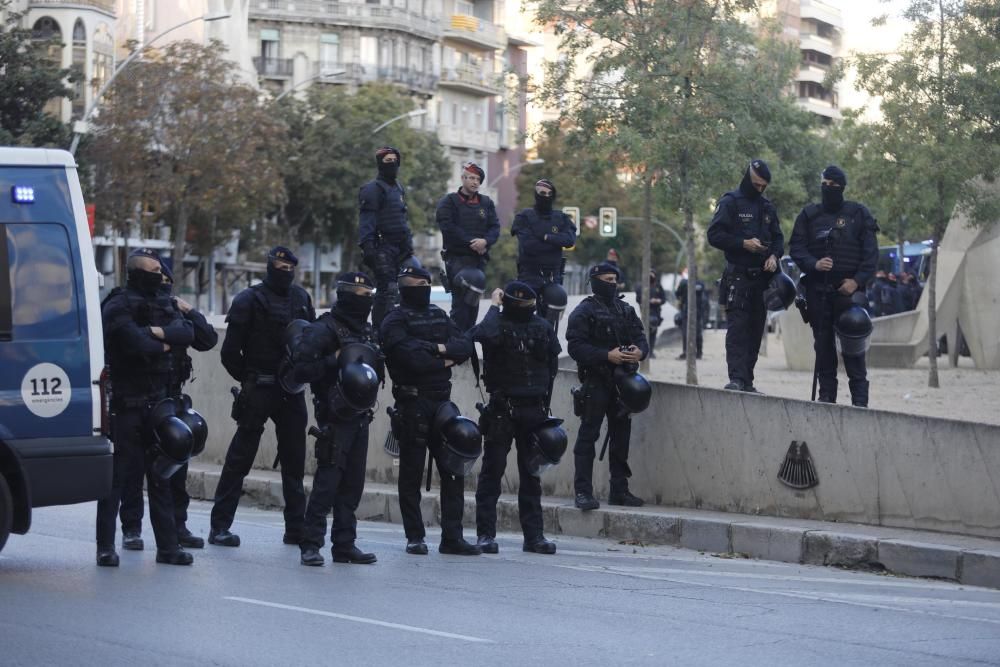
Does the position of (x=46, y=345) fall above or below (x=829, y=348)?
above

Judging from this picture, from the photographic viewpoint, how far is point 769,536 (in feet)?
42.9

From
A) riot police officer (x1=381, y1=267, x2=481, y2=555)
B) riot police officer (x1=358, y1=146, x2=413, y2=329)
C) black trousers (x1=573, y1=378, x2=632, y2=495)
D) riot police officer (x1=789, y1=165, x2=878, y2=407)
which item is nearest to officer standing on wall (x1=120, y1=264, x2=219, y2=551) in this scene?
riot police officer (x1=381, y1=267, x2=481, y2=555)

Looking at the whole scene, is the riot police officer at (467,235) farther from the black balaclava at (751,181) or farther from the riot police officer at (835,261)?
the riot police officer at (835,261)

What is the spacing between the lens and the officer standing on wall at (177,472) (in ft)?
37.2

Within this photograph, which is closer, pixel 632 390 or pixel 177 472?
pixel 177 472

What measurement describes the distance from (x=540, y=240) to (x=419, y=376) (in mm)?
5121

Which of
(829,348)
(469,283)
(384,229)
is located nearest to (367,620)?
(829,348)

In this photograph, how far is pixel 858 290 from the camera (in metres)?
15.5

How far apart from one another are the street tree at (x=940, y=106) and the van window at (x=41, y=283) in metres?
18.2

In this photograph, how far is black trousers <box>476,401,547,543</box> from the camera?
12.6m

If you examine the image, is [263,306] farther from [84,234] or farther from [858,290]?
[858,290]

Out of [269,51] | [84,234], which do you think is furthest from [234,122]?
[84,234]

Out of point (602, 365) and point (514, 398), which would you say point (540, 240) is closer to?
point (602, 365)

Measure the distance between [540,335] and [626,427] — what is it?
226cm
